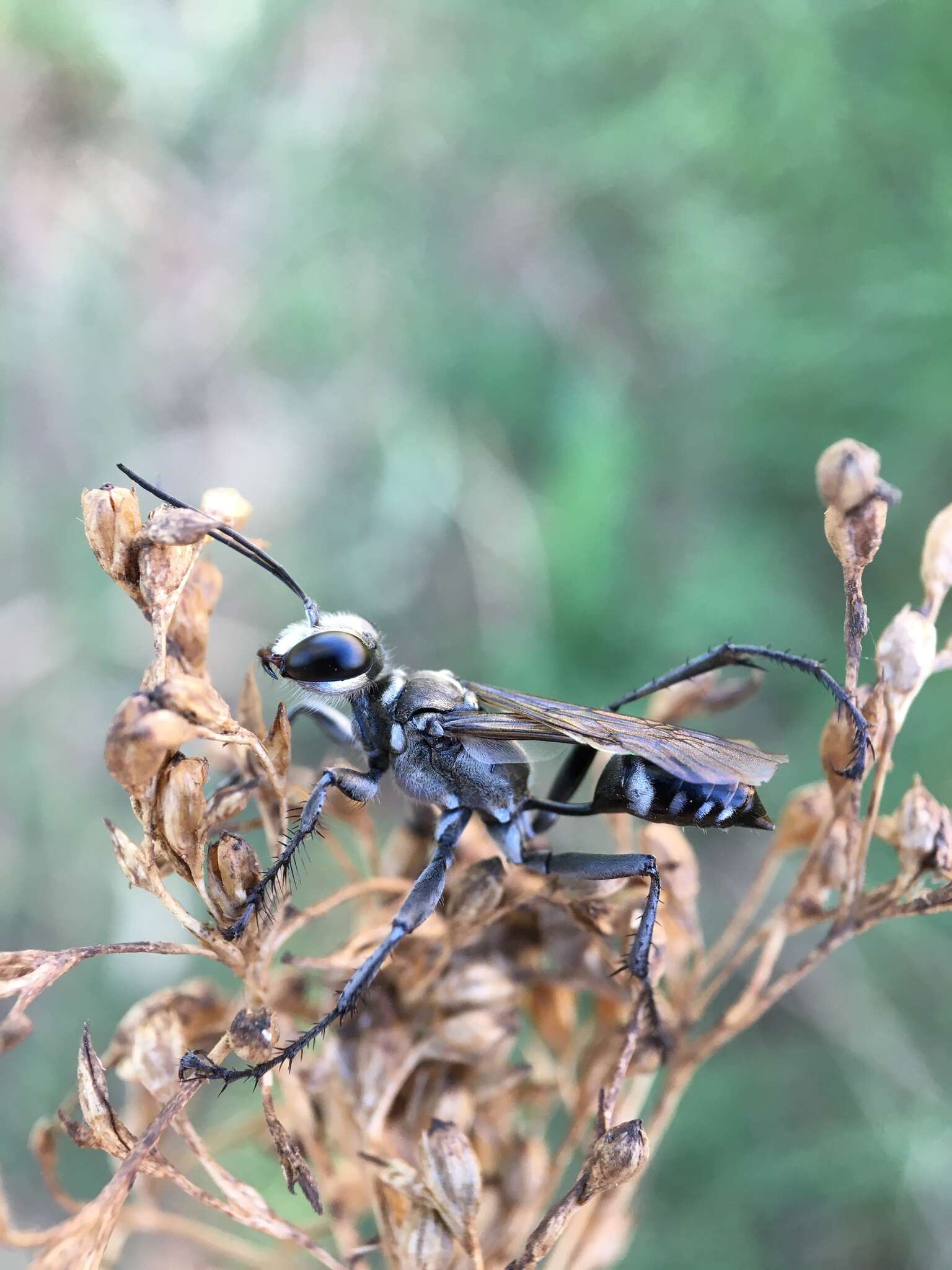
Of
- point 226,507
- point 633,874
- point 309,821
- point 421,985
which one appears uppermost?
point 226,507

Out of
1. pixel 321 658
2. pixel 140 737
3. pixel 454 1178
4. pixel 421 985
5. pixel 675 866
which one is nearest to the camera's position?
pixel 140 737

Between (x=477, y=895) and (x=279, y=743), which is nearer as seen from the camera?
(x=279, y=743)

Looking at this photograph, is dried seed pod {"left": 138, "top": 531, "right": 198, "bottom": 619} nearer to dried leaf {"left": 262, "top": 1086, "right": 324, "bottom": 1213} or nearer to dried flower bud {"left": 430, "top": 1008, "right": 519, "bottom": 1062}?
dried leaf {"left": 262, "top": 1086, "right": 324, "bottom": 1213}

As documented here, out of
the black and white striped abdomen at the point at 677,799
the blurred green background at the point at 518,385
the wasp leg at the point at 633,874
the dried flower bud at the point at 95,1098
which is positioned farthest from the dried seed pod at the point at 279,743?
the blurred green background at the point at 518,385

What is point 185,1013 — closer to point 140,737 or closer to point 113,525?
point 140,737

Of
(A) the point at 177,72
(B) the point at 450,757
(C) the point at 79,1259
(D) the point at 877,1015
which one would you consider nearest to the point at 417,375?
(A) the point at 177,72

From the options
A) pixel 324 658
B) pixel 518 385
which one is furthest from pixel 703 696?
pixel 518 385

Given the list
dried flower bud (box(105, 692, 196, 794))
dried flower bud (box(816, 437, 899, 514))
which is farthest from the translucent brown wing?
dried flower bud (box(105, 692, 196, 794))

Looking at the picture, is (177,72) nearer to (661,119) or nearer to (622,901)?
(661,119)
